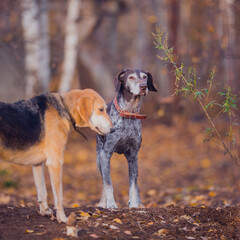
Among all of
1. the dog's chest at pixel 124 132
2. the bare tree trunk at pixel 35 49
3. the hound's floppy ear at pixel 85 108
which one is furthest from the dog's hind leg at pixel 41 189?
the bare tree trunk at pixel 35 49

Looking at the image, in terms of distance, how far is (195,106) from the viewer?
64.5ft

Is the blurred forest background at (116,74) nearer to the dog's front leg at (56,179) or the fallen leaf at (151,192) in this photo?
the fallen leaf at (151,192)

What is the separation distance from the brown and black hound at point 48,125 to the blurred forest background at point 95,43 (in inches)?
90.1

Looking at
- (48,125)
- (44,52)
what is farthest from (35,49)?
(48,125)

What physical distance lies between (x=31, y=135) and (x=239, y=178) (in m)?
7.26

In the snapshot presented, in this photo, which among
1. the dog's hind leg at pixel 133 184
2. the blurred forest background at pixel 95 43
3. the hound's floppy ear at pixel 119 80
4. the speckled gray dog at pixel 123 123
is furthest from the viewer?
the blurred forest background at pixel 95 43

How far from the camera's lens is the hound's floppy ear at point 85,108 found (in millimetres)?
5301

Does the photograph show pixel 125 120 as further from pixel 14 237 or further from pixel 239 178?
pixel 239 178

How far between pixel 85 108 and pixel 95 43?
1758 centimetres

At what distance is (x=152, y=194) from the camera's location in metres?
10.7

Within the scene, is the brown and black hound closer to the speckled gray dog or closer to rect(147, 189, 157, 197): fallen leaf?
the speckled gray dog

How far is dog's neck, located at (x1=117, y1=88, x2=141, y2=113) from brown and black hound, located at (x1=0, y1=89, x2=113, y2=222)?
0.97 meters

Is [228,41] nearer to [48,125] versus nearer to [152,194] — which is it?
[152,194]

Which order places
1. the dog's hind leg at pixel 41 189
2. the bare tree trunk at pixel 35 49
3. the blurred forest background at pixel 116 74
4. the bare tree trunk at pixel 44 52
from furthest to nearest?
the bare tree trunk at pixel 44 52 → the bare tree trunk at pixel 35 49 → the blurred forest background at pixel 116 74 → the dog's hind leg at pixel 41 189
